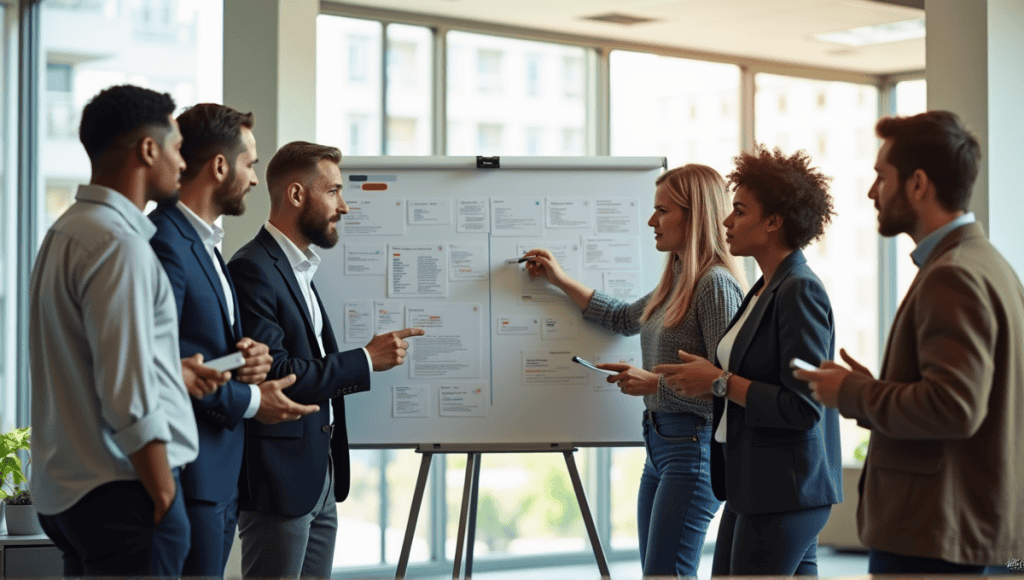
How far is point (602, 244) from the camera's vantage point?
3.19 meters

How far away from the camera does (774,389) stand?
2.11 m

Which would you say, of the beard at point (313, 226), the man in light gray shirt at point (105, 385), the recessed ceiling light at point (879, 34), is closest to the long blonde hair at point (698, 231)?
the beard at point (313, 226)

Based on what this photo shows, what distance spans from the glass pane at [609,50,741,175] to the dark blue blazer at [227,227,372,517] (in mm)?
2848

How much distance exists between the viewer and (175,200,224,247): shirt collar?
211cm

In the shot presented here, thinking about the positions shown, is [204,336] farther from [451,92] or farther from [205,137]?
[451,92]

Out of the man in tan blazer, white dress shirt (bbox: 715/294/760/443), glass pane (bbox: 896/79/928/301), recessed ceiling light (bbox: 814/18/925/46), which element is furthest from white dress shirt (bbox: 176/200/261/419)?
glass pane (bbox: 896/79/928/301)

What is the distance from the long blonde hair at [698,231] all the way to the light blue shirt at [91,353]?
1577 mm

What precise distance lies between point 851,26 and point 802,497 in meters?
3.46

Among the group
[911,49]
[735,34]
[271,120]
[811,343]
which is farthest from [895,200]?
[911,49]

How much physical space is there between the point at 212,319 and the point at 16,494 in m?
2.17

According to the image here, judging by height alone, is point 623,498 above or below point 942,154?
below

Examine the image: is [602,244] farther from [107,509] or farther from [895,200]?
[107,509]

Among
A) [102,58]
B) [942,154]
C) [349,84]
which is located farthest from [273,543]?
[102,58]

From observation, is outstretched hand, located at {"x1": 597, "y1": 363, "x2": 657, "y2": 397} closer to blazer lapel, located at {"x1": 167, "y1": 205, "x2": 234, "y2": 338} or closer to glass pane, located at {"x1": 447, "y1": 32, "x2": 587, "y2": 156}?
blazer lapel, located at {"x1": 167, "y1": 205, "x2": 234, "y2": 338}
